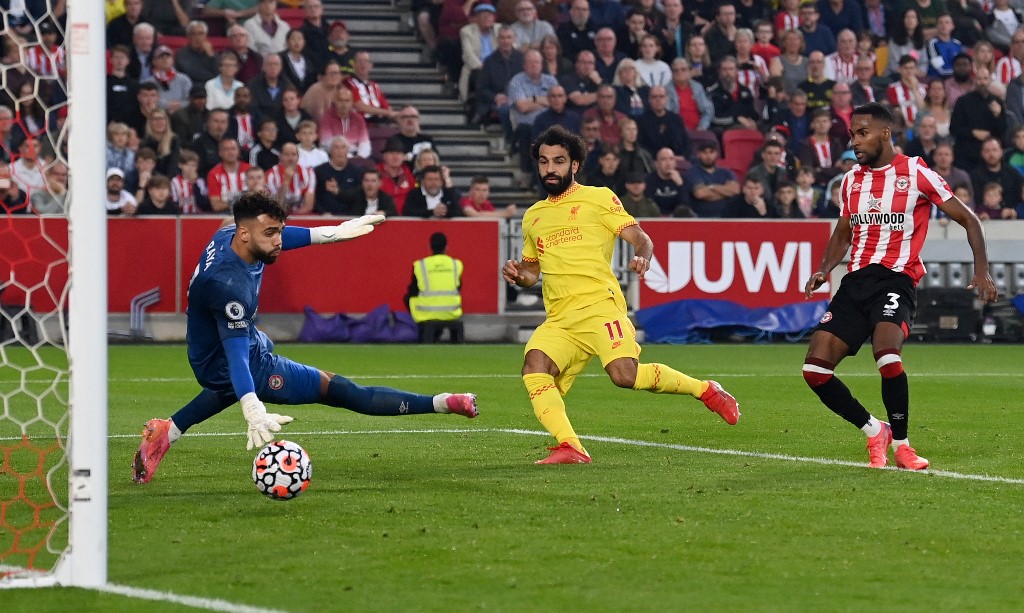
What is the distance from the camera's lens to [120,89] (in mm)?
20750

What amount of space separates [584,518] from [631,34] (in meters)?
18.0

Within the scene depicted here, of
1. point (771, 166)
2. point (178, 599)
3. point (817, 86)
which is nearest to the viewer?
point (178, 599)

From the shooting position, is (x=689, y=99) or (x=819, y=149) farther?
(x=689, y=99)

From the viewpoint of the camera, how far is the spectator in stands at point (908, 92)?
2439 cm

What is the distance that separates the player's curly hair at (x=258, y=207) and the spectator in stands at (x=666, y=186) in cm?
1413

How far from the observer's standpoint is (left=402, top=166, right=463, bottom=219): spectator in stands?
20797mm

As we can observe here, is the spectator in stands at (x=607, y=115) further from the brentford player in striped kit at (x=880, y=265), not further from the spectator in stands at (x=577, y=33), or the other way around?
the brentford player in striped kit at (x=880, y=265)

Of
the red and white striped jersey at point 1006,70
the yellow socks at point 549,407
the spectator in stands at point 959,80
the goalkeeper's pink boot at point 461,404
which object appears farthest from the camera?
the red and white striped jersey at point 1006,70

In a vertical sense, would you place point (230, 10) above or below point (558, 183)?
above

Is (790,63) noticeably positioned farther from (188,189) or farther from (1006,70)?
(188,189)

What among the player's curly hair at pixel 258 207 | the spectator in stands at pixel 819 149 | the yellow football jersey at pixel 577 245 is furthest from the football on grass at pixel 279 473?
the spectator in stands at pixel 819 149

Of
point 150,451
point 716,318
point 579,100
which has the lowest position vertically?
point 716,318

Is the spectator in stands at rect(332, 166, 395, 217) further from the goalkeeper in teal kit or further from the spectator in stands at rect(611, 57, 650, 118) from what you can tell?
the goalkeeper in teal kit

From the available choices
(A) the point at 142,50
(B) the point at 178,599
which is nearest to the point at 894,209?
(B) the point at 178,599
